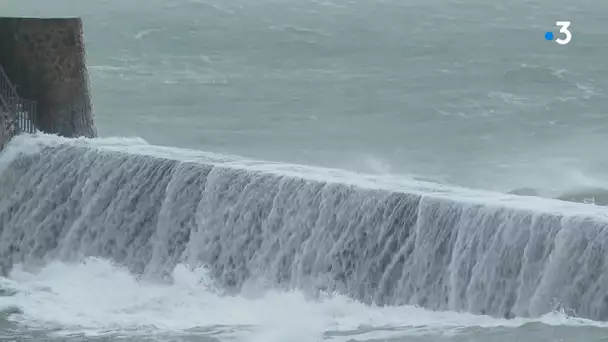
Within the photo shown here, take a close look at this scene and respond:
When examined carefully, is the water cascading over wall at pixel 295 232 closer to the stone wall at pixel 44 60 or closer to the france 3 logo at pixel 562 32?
the stone wall at pixel 44 60

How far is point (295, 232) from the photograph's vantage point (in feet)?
64.7

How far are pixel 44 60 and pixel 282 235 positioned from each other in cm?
584

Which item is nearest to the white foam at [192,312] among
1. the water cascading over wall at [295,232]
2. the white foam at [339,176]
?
the water cascading over wall at [295,232]

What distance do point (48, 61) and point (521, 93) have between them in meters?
24.6

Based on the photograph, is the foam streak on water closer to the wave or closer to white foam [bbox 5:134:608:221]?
white foam [bbox 5:134:608:221]

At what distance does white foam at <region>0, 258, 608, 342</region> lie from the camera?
1761cm

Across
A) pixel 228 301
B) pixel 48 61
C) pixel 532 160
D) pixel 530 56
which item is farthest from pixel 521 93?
pixel 228 301

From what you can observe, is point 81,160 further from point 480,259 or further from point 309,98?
point 309,98

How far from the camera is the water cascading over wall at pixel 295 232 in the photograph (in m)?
17.4

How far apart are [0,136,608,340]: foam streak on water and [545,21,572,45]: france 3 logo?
32.6m

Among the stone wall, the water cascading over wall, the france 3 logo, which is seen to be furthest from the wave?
the france 3 logo

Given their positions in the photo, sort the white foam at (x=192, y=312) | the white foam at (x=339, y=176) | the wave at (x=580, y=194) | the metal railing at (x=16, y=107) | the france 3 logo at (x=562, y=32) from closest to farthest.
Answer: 1. the white foam at (x=192, y=312)
2. the white foam at (x=339, y=176)
3. the metal railing at (x=16, y=107)
4. the wave at (x=580, y=194)
5. the france 3 logo at (x=562, y=32)

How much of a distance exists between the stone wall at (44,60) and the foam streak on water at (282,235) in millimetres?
759

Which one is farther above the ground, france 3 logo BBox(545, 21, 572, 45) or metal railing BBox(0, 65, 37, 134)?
france 3 logo BBox(545, 21, 572, 45)
